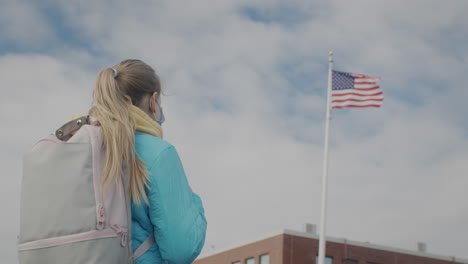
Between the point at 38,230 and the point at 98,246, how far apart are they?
0.65 ft

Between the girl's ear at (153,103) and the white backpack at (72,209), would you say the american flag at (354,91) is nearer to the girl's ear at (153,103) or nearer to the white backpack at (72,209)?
the girl's ear at (153,103)

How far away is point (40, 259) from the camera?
6.76 feet

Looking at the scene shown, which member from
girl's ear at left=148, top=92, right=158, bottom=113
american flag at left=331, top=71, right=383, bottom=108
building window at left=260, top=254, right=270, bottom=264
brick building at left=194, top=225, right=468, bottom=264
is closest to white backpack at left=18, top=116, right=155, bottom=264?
girl's ear at left=148, top=92, right=158, bottom=113

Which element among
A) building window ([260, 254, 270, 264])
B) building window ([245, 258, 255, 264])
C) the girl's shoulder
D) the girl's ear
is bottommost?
building window ([245, 258, 255, 264])

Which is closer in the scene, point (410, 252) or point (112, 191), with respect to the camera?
point (112, 191)

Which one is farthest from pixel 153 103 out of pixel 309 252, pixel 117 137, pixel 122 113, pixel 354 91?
pixel 309 252

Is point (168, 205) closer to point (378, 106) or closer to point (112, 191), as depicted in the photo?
point (112, 191)

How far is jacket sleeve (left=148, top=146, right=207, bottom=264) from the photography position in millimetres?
2180

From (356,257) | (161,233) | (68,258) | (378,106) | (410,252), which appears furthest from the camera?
(410,252)

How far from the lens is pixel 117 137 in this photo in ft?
7.18

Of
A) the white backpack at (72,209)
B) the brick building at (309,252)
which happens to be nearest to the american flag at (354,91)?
the white backpack at (72,209)

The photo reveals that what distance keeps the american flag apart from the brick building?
2058 centimetres

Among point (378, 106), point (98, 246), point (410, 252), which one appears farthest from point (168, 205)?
point (410, 252)

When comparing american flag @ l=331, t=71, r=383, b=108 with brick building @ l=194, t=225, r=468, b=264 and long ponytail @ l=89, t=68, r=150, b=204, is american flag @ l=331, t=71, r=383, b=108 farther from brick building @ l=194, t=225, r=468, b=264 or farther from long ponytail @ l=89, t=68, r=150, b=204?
brick building @ l=194, t=225, r=468, b=264
